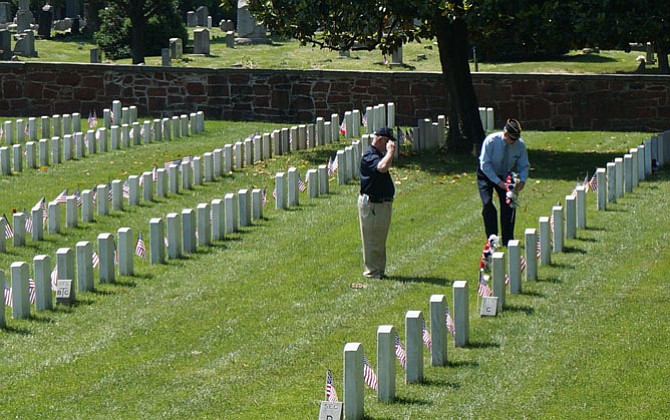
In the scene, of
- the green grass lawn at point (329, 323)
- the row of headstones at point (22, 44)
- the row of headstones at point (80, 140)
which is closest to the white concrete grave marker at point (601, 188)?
the green grass lawn at point (329, 323)

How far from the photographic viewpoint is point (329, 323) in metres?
12.9

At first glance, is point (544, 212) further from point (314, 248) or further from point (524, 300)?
point (524, 300)

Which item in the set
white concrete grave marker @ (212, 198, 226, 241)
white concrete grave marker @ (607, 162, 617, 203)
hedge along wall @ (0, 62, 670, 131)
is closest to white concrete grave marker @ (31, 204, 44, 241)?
white concrete grave marker @ (212, 198, 226, 241)

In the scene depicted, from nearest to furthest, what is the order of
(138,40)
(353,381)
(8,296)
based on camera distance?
(353,381) < (8,296) < (138,40)

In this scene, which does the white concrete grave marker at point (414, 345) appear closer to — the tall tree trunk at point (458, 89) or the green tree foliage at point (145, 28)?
the tall tree trunk at point (458, 89)

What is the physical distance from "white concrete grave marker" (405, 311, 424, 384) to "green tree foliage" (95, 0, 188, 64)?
1461 inches

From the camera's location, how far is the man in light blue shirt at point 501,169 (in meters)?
15.8

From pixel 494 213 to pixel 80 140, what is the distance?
10.7m

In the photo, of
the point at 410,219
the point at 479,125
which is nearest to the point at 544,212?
the point at 410,219

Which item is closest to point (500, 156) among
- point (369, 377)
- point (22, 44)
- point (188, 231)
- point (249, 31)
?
point (188, 231)

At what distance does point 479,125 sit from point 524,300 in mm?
11956

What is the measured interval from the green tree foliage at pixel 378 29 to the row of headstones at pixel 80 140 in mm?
2866

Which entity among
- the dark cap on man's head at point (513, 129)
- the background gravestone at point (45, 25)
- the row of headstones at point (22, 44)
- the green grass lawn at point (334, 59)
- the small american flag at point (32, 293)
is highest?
the background gravestone at point (45, 25)

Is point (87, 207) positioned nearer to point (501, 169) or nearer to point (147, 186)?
point (147, 186)
